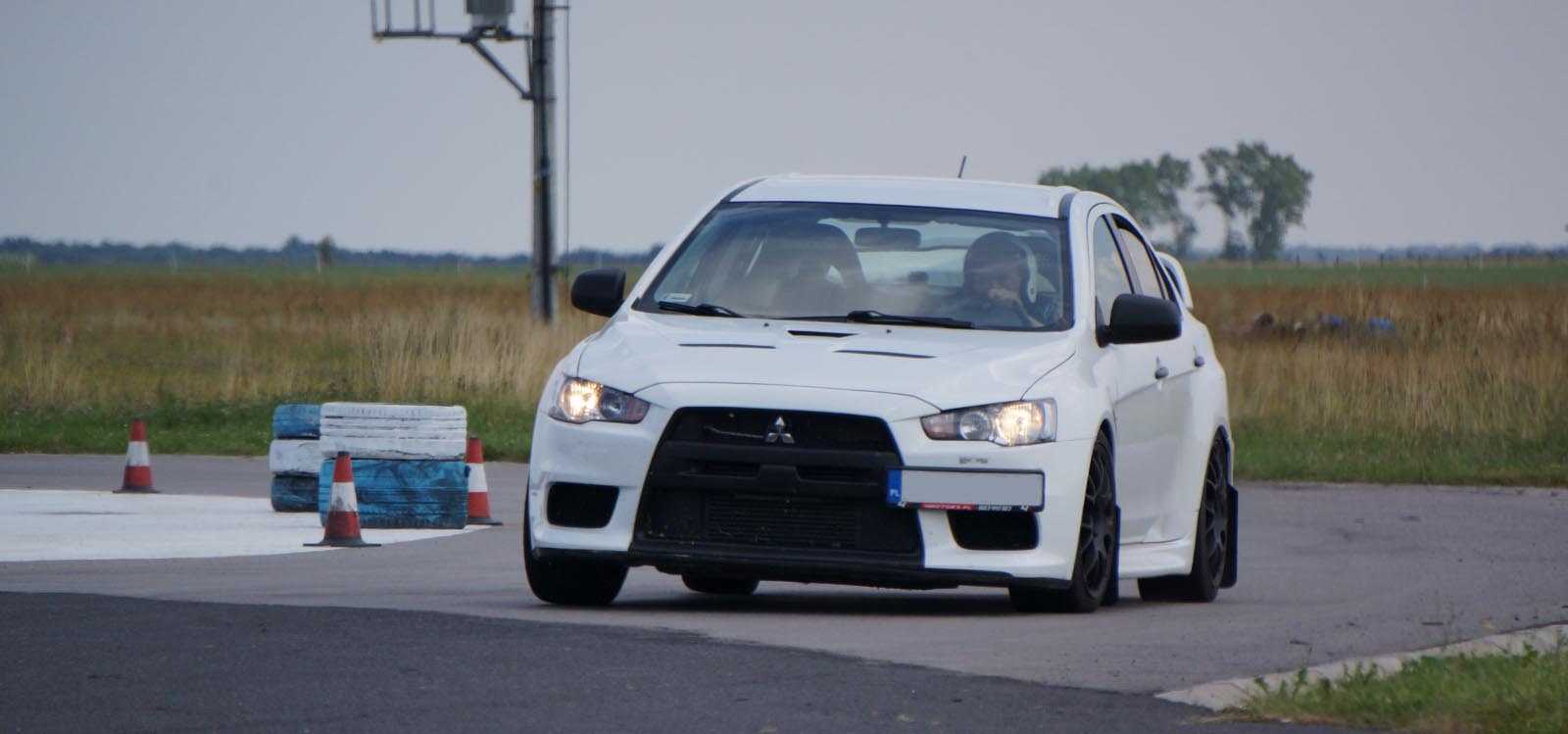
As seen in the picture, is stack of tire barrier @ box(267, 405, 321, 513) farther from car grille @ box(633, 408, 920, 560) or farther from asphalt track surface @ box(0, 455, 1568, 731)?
car grille @ box(633, 408, 920, 560)

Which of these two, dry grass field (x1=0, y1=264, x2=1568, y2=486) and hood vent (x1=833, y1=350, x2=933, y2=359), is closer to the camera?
hood vent (x1=833, y1=350, x2=933, y2=359)

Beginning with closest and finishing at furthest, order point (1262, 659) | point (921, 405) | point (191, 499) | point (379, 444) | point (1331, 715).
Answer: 1. point (1331, 715)
2. point (1262, 659)
3. point (921, 405)
4. point (379, 444)
5. point (191, 499)

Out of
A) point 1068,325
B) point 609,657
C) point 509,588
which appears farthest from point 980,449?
point 509,588

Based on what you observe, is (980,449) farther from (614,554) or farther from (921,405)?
(614,554)

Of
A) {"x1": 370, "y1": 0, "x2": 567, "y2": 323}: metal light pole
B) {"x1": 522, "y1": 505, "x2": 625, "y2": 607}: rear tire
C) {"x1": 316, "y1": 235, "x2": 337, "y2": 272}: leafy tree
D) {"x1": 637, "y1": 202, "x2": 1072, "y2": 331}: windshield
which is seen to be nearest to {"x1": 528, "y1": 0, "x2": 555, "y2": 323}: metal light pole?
Answer: {"x1": 370, "y1": 0, "x2": 567, "y2": 323}: metal light pole

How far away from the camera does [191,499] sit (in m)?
16.6

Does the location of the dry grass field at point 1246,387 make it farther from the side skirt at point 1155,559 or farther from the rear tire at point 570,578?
the rear tire at point 570,578

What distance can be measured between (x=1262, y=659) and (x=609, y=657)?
7.17 feet

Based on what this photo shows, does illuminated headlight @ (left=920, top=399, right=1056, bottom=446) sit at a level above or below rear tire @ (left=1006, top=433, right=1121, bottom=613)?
above

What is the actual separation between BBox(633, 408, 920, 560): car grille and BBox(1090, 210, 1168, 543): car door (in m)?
1.21

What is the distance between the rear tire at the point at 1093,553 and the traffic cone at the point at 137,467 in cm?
896

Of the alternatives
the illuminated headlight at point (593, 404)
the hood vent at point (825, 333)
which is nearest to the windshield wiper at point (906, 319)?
the hood vent at point (825, 333)

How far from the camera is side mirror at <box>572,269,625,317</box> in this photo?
10.0 metres

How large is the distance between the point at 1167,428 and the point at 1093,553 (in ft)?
4.10
